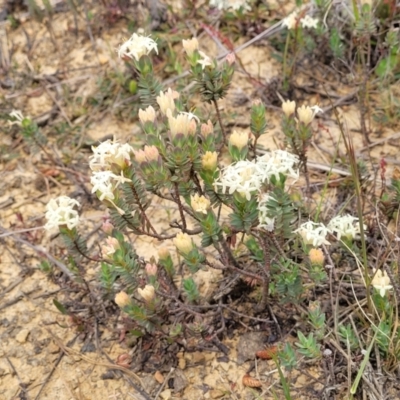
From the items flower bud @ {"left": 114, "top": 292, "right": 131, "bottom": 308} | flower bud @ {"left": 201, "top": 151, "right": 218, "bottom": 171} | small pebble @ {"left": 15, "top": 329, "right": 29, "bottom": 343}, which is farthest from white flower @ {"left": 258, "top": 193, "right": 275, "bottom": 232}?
small pebble @ {"left": 15, "top": 329, "right": 29, "bottom": 343}

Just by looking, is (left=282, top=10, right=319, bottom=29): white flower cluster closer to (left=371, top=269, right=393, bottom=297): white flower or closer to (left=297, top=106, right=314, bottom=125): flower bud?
(left=297, top=106, right=314, bottom=125): flower bud

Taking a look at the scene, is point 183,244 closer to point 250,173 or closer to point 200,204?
point 200,204

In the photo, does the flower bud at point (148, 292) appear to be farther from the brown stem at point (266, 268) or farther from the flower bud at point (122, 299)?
the brown stem at point (266, 268)

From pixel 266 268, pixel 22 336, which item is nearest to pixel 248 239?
pixel 266 268

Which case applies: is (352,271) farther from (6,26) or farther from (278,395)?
(6,26)

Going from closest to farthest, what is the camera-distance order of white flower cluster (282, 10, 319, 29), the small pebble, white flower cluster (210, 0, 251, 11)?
the small pebble → white flower cluster (282, 10, 319, 29) → white flower cluster (210, 0, 251, 11)

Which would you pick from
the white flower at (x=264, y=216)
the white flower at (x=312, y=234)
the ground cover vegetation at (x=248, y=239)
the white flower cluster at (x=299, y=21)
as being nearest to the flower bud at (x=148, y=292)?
the ground cover vegetation at (x=248, y=239)

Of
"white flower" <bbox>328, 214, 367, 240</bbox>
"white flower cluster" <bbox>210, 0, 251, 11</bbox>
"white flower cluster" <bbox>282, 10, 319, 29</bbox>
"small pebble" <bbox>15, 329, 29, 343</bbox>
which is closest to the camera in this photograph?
"white flower" <bbox>328, 214, 367, 240</bbox>

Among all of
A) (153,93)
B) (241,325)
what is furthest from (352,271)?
(153,93)
